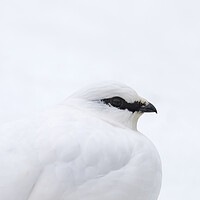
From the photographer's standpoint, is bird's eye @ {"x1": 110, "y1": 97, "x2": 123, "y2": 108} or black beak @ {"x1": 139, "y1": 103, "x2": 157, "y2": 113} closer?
bird's eye @ {"x1": 110, "y1": 97, "x2": 123, "y2": 108}

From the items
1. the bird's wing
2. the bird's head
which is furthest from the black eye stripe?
the bird's wing

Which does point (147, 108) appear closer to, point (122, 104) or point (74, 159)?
point (122, 104)

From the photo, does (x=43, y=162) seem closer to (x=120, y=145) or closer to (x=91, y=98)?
(x=120, y=145)

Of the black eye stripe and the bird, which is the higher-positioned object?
the black eye stripe

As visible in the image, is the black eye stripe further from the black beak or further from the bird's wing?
the bird's wing

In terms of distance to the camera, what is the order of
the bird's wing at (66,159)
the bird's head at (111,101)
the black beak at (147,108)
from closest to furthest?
1. the bird's wing at (66,159)
2. the bird's head at (111,101)
3. the black beak at (147,108)

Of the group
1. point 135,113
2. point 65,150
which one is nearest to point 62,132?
point 65,150

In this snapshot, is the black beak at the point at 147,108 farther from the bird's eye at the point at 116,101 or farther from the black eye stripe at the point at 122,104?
the bird's eye at the point at 116,101

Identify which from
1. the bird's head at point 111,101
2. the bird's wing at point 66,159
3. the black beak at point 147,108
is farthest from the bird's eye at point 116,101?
the bird's wing at point 66,159

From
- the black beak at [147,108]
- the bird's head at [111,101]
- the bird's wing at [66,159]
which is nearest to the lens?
the bird's wing at [66,159]
